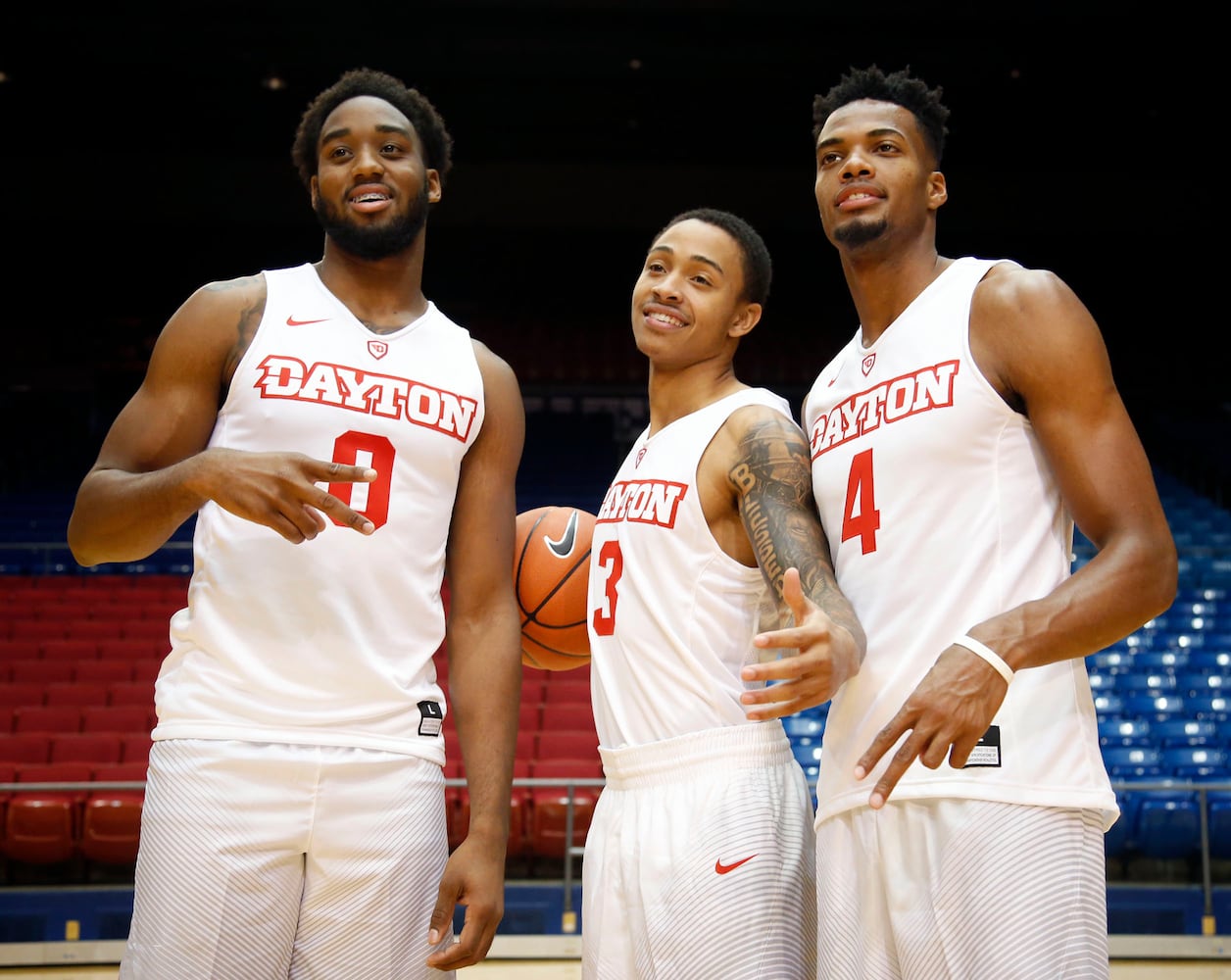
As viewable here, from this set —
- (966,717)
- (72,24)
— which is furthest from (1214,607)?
(72,24)

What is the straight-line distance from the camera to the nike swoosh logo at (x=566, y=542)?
2.85 meters

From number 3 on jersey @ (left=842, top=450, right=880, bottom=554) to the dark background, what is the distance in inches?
451

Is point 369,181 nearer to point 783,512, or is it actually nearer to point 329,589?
point 329,589

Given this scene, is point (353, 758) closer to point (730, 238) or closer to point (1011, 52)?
point (730, 238)

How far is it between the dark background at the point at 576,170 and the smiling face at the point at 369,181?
10.9 meters

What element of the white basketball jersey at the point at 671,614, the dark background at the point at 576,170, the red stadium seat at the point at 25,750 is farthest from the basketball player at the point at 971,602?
the dark background at the point at 576,170

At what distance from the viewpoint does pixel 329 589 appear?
232cm

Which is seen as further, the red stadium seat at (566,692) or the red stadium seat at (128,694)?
the red stadium seat at (566,692)

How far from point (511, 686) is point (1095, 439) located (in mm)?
1247

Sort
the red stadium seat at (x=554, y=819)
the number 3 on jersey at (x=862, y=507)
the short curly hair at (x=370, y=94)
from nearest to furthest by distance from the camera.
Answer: the number 3 on jersey at (x=862, y=507) < the short curly hair at (x=370, y=94) < the red stadium seat at (x=554, y=819)

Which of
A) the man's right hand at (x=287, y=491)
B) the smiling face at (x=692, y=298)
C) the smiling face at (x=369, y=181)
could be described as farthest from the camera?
the smiling face at (x=692, y=298)

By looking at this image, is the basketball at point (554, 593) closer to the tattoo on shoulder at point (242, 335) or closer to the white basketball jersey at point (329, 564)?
the white basketball jersey at point (329, 564)

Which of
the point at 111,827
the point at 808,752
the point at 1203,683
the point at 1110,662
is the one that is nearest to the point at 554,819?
the point at 808,752

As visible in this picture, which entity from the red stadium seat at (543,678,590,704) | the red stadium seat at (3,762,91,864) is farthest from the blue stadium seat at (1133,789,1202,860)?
the red stadium seat at (3,762,91,864)
